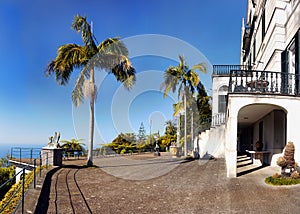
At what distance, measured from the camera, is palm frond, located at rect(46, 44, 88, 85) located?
13.7m

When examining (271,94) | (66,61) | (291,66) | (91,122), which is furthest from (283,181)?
(66,61)

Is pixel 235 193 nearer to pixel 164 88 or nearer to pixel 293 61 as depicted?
pixel 293 61

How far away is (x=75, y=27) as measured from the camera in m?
13.7

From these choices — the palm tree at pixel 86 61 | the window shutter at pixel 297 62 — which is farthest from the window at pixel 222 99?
the window shutter at pixel 297 62

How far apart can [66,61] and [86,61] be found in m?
1.02

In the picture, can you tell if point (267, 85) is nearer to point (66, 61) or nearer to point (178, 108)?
point (66, 61)

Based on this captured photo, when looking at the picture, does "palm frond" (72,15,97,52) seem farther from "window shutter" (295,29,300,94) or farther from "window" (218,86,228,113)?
"window" (218,86,228,113)

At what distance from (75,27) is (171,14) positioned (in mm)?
5523

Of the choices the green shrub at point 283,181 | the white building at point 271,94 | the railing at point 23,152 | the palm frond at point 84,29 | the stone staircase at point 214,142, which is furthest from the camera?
the stone staircase at point 214,142

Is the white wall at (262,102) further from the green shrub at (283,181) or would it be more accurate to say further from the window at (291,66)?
the green shrub at (283,181)

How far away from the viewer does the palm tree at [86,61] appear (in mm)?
13741

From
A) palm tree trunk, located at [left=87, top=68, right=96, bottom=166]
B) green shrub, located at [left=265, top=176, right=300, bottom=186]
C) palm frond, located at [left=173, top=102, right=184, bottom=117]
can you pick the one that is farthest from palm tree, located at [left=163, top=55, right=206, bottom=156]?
green shrub, located at [left=265, top=176, right=300, bottom=186]

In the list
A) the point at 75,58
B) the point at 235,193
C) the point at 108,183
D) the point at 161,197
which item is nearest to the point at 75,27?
the point at 75,58

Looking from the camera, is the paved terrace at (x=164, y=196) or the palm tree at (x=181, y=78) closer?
the paved terrace at (x=164, y=196)
